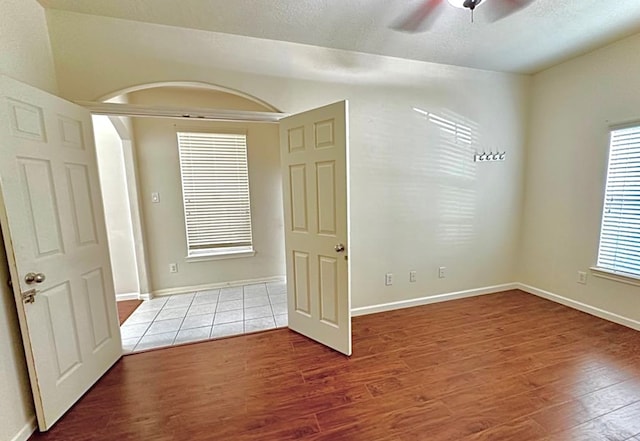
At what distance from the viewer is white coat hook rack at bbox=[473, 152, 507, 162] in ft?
11.5

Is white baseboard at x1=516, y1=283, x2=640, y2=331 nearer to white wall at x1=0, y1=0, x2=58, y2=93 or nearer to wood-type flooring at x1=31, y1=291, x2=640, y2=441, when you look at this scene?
wood-type flooring at x1=31, y1=291, x2=640, y2=441

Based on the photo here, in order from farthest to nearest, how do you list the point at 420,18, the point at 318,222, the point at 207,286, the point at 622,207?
the point at 207,286 → the point at 622,207 → the point at 318,222 → the point at 420,18

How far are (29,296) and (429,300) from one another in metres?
3.70

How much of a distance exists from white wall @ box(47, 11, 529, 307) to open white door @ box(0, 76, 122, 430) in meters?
0.63

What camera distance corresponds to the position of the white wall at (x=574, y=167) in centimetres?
283

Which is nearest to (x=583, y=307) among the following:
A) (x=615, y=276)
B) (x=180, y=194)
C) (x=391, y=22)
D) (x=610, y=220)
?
(x=615, y=276)

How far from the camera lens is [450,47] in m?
2.83

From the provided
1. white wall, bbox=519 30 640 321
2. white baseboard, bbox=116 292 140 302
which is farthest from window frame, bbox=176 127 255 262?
white wall, bbox=519 30 640 321

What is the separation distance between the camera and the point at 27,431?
172 centimetres

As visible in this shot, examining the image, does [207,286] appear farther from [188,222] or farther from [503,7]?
[503,7]

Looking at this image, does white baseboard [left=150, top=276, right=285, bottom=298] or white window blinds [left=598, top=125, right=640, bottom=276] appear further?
white baseboard [left=150, top=276, right=285, bottom=298]

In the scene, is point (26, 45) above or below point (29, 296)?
above

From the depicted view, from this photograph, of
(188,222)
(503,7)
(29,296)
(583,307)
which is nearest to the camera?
(29,296)

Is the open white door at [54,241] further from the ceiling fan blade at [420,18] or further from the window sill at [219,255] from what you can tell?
the ceiling fan blade at [420,18]
